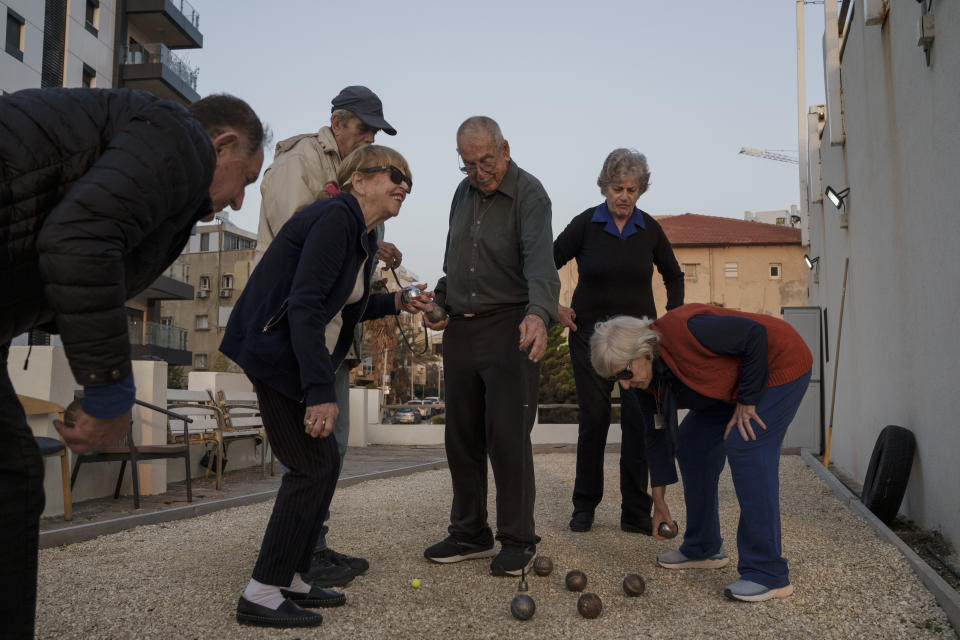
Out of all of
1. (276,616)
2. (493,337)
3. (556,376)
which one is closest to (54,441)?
(276,616)

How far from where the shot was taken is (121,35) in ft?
94.0

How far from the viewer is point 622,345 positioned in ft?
12.0

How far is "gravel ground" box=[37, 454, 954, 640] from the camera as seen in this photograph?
308cm

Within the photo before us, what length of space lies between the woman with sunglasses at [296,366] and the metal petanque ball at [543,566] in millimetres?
1148

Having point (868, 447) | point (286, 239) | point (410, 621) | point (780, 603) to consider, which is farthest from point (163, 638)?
point (868, 447)

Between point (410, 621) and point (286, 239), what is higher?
point (286, 239)

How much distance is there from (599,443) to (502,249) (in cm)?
159

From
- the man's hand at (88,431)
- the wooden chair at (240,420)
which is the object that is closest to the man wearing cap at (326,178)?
the man's hand at (88,431)

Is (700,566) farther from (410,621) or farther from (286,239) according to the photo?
(286,239)

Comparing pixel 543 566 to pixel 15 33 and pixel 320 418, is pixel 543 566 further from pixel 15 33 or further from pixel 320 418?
pixel 15 33

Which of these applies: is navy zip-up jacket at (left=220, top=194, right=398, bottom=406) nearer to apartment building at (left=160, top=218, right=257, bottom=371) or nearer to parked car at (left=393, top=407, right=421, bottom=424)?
parked car at (left=393, top=407, right=421, bottom=424)

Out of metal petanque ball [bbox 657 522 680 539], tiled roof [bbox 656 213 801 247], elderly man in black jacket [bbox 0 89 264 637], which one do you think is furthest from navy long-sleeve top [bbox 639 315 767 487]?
tiled roof [bbox 656 213 801 247]

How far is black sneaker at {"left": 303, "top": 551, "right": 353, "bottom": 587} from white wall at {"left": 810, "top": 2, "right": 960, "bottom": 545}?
10.2 feet

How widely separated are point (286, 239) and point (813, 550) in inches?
123
